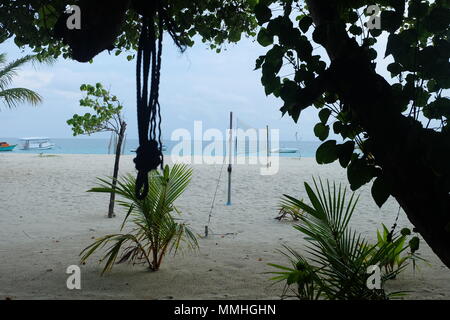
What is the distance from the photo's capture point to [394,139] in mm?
1010

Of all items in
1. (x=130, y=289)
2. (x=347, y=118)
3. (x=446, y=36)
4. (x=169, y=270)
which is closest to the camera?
(x=446, y=36)

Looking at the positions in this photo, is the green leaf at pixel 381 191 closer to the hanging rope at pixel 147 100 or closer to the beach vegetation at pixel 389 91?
the beach vegetation at pixel 389 91

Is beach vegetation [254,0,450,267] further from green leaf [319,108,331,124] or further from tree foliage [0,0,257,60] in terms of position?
tree foliage [0,0,257,60]

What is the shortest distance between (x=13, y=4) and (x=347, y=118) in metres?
3.13

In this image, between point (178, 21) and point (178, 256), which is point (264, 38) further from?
point (178, 256)

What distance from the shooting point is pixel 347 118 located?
1220 millimetres

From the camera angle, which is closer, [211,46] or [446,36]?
[446,36]

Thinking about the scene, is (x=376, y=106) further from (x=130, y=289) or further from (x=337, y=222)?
(x=130, y=289)

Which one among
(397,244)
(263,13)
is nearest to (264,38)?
(263,13)

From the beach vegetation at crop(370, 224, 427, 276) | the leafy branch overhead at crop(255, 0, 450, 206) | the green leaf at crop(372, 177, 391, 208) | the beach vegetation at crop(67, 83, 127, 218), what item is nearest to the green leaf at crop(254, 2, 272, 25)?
the leafy branch overhead at crop(255, 0, 450, 206)

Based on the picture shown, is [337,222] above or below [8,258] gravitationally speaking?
above

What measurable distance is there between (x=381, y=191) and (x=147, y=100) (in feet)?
2.30
